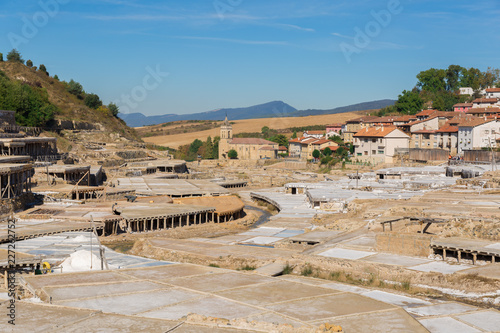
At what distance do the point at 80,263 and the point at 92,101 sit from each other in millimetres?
77907

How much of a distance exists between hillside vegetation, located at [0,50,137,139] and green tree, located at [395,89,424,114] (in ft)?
164

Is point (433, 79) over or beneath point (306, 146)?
over

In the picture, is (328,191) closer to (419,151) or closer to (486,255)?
(486,255)

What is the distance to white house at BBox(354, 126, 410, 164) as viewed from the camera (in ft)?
264

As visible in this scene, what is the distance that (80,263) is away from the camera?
77.8 ft

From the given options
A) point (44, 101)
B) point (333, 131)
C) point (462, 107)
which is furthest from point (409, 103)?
point (44, 101)

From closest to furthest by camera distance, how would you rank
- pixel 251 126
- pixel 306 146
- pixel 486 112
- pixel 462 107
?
pixel 486 112
pixel 306 146
pixel 462 107
pixel 251 126

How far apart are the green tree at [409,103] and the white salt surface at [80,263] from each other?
286 feet

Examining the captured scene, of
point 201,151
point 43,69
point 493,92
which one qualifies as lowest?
point 201,151

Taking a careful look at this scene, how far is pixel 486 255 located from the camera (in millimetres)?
25656

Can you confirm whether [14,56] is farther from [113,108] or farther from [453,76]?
[453,76]

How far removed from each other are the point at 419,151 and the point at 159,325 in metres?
68.0

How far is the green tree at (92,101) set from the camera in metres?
97.4

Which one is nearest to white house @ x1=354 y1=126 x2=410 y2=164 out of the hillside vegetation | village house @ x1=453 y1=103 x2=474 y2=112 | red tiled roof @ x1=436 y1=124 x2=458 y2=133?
red tiled roof @ x1=436 y1=124 x2=458 y2=133
